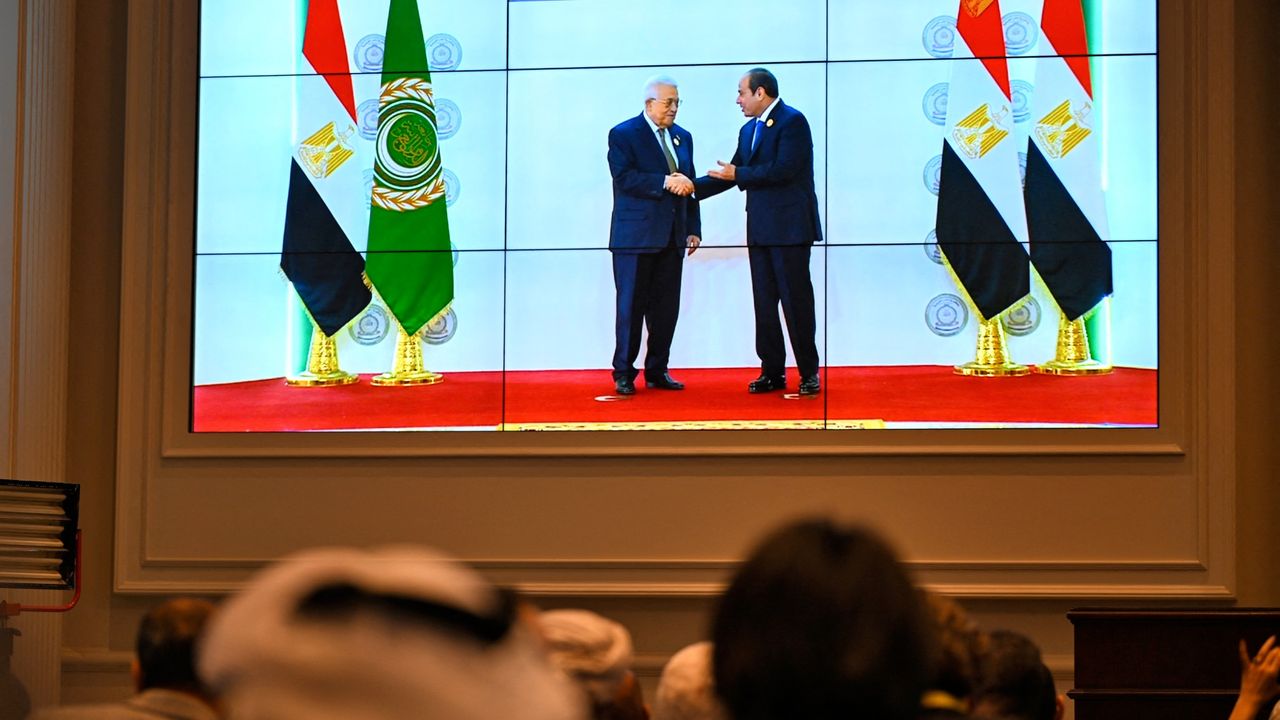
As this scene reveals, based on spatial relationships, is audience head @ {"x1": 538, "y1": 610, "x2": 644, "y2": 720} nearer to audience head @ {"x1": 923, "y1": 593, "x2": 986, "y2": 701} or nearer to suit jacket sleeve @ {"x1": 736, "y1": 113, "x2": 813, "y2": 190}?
audience head @ {"x1": 923, "y1": 593, "x2": 986, "y2": 701}

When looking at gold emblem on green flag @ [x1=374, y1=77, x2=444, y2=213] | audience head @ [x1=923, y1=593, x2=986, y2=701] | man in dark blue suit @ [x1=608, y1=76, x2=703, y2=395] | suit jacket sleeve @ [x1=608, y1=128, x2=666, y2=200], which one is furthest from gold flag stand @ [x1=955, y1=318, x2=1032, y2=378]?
audience head @ [x1=923, y1=593, x2=986, y2=701]

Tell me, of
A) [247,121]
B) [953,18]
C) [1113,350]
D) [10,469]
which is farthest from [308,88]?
[1113,350]

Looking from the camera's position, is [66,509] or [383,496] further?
[383,496]

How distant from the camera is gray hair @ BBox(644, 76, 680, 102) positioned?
6.62 m

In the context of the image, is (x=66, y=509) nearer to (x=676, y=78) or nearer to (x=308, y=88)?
(x=308, y=88)

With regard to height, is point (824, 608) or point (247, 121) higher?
point (247, 121)

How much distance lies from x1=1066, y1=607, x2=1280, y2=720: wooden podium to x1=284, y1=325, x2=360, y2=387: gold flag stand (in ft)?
11.5

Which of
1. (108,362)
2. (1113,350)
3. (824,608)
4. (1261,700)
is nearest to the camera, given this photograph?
(824,608)

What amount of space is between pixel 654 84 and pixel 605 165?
445 millimetres

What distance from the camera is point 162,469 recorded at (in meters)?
6.66

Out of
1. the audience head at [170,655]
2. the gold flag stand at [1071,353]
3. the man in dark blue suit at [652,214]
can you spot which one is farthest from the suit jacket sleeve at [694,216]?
the audience head at [170,655]

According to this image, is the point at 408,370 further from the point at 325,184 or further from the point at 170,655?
the point at 170,655

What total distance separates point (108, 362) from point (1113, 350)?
15.5 ft

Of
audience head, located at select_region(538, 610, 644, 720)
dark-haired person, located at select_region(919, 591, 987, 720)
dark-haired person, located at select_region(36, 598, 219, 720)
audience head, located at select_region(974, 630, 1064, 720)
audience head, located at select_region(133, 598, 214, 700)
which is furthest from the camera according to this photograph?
audience head, located at select_region(974, 630, 1064, 720)
